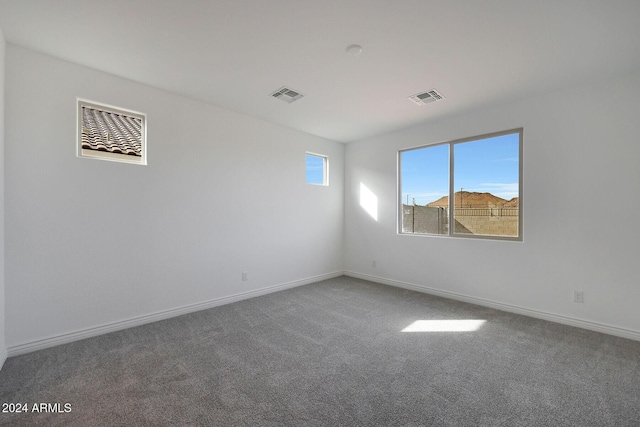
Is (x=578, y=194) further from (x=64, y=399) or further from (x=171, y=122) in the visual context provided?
(x=64, y=399)

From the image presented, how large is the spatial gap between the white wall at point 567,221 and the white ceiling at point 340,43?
0.34 metres

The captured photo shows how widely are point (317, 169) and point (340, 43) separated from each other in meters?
2.86

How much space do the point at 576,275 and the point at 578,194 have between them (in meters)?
0.88

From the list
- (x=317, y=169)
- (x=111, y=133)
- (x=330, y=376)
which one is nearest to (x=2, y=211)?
(x=111, y=133)

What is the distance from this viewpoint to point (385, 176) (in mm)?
4805

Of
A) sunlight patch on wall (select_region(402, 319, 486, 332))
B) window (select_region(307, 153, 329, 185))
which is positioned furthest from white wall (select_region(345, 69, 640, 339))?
window (select_region(307, 153, 329, 185))

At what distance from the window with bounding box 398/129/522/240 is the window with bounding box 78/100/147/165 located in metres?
3.75

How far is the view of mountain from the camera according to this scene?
11.8 ft

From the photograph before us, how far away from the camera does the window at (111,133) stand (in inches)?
109

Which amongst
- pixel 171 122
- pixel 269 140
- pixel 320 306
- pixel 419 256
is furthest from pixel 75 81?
pixel 419 256

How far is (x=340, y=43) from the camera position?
7.54 feet

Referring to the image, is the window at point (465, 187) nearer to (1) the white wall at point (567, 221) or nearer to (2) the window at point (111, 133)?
(1) the white wall at point (567, 221)

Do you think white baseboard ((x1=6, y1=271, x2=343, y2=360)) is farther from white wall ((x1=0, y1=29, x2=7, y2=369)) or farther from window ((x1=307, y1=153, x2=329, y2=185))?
window ((x1=307, y1=153, x2=329, y2=185))

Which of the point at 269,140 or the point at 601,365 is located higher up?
the point at 269,140
